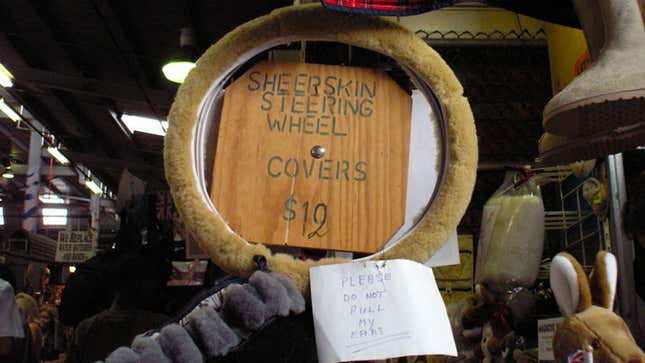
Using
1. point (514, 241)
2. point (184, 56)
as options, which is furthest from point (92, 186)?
point (514, 241)

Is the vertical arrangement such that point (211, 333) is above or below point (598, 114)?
below

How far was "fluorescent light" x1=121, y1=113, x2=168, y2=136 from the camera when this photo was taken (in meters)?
6.55

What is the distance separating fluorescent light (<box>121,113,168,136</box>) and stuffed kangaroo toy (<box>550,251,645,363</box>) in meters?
5.72

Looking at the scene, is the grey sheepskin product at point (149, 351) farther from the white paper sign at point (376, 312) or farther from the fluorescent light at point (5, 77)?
the fluorescent light at point (5, 77)

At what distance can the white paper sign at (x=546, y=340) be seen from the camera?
1.41 meters

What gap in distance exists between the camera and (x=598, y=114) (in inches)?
36.8

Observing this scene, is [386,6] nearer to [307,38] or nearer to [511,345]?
[307,38]

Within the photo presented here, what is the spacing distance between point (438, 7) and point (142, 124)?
246 inches

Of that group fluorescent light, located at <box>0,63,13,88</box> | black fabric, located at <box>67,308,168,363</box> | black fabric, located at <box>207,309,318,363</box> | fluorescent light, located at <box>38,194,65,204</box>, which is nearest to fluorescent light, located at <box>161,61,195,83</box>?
fluorescent light, located at <box>0,63,13,88</box>

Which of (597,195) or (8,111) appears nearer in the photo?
(597,195)

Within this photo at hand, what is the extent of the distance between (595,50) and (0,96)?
619cm

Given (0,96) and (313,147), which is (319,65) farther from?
(0,96)

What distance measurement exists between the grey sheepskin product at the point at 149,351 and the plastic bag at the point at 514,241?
1.09m

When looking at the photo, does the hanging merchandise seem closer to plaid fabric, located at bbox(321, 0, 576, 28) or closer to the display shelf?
the display shelf
